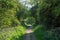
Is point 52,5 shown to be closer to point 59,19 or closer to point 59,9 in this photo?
point 59,19

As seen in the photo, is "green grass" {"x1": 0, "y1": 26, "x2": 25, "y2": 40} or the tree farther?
the tree

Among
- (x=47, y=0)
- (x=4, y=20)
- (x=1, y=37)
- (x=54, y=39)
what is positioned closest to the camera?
(x=1, y=37)

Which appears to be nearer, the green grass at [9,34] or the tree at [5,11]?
the green grass at [9,34]

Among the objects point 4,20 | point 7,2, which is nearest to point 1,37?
point 4,20

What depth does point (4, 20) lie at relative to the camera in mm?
19703

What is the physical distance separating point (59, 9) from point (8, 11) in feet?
23.3

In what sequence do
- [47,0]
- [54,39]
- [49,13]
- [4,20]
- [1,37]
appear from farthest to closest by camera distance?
1. [49,13]
2. [47,0]
3. [4,20]
4. [54,39]
5. [1,37]

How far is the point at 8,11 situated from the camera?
22.3 metres

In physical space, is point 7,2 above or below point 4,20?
above

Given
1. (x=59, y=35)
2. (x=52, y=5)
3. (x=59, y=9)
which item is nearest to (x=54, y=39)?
(x=59, y=35)

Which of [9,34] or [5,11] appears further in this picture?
[5,11]

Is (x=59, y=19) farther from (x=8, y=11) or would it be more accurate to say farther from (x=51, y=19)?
(x=8, y=11)

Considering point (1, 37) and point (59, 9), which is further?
point (59, 9)

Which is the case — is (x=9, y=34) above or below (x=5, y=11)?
below
